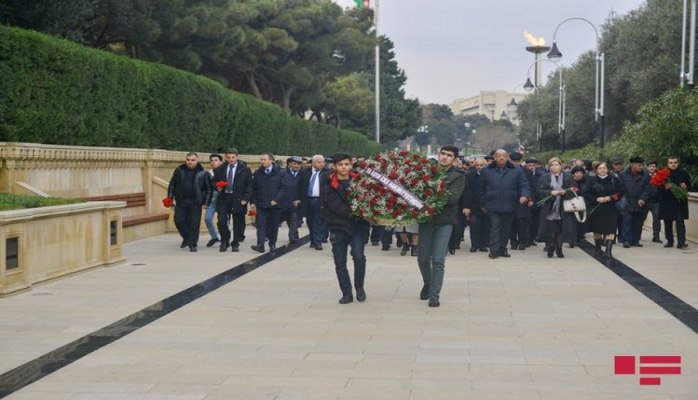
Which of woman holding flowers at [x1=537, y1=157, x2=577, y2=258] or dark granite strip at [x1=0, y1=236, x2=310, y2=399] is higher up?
woman holding flowers at [x1=537, y1=157, x2=577, y2=258]

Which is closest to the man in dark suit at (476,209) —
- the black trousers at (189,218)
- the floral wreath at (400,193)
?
the black trousers at (189,218)

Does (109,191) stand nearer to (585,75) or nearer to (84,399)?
(84,399)

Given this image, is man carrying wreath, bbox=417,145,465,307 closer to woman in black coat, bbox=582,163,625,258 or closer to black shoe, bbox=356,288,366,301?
black shoe, bbox=356,288,366,301

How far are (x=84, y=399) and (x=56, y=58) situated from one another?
12418mm

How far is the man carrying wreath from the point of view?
36.5 feet

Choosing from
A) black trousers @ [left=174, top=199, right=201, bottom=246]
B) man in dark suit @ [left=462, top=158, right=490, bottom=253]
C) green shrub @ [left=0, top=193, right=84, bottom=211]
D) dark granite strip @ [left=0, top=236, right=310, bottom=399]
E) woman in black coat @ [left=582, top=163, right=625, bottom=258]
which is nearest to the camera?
dark granite strip @ [left=0, top=236, right=310, bottom=399]

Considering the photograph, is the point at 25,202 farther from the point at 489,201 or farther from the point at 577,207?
the point at 577,207

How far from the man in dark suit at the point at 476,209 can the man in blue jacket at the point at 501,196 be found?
446mm

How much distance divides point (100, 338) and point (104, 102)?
40.5 feet

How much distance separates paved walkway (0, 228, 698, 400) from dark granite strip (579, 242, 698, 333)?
0.02 metres

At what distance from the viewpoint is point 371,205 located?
437 inches

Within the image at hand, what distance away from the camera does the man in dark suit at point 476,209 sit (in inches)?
711

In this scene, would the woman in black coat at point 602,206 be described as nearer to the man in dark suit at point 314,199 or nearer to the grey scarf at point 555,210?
the grey scarf at point 555,210

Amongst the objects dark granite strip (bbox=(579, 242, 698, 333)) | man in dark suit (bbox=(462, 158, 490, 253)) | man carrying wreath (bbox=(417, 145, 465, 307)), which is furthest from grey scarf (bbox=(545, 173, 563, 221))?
man carrying wreath (bbox=(417, 145, 465, 307))
